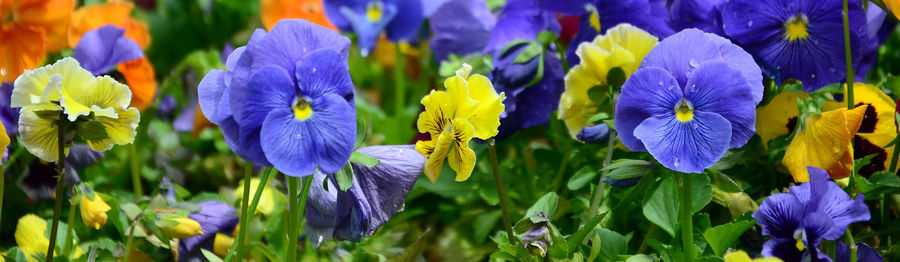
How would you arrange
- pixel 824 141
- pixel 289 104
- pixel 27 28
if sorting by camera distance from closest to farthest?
pixel 289 104 < pixel 824 141 < pixel 27 28

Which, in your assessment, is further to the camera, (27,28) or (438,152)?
(27,28)

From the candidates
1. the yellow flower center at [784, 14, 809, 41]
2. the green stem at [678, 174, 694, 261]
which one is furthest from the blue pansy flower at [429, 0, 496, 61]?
the green stem at [678, 174, 694, 261]

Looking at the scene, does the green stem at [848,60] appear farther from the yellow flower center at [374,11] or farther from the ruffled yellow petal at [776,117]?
the yellow flower center at [374,11]

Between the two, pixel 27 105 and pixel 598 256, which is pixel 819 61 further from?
pixel 27 105

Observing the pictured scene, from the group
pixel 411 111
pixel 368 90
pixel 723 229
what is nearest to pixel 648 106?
pixel 723 229

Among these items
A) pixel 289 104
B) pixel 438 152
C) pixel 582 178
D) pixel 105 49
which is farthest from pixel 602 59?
pixel 105 49

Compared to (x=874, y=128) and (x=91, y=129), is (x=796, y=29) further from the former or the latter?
(x=91, y=129)

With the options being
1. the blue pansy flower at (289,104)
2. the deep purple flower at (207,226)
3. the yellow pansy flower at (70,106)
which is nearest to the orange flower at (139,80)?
the deep purple flower at (207,226)
